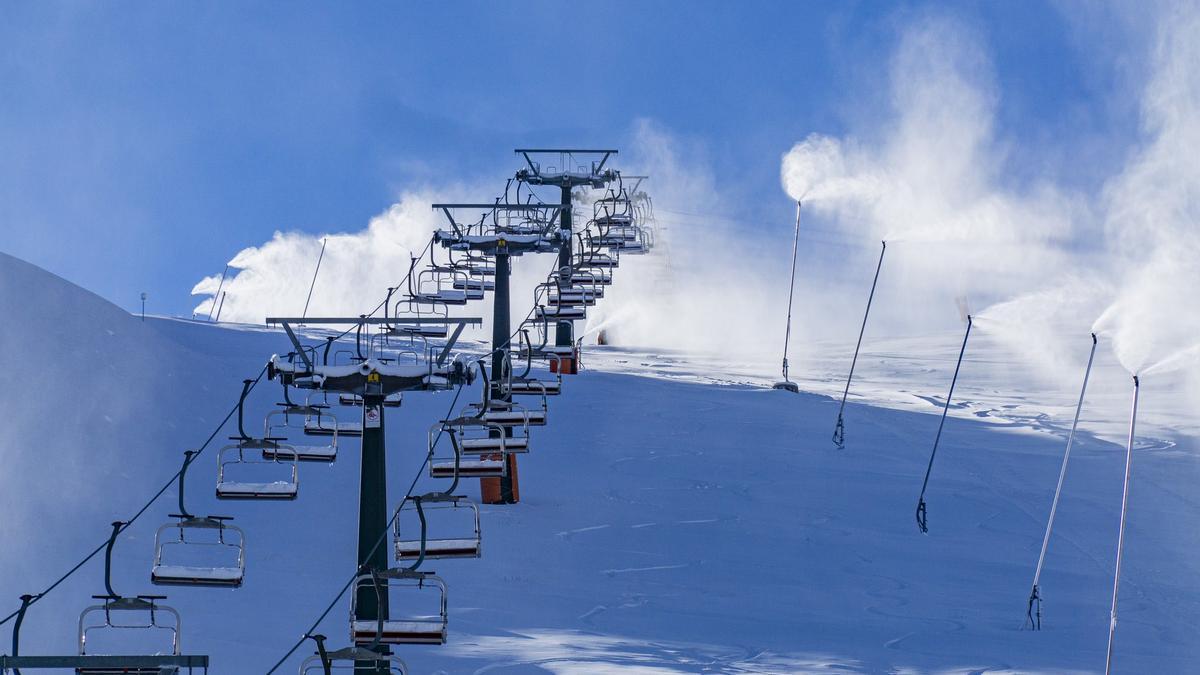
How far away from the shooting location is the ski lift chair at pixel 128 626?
1491 cm

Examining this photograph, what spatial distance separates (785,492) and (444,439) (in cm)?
865

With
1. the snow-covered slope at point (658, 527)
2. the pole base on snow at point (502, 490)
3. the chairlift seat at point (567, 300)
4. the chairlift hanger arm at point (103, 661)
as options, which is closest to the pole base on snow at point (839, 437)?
the snow-covered slope at point (658, 527)

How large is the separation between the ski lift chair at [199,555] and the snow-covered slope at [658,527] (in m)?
0.49

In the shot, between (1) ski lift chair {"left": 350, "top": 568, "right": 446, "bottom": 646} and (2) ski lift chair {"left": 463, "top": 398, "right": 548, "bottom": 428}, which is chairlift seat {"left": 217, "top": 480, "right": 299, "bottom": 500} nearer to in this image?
(1) ski lift chair {"left": 350, "top": 568, "right": 446, "bottom": 646}

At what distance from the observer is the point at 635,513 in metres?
29.9

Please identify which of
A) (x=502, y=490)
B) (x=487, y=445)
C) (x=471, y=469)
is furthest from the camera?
(x=502, y=490)

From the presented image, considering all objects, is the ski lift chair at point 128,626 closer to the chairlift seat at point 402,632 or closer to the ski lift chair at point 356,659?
the ski lift chair at point 356,659

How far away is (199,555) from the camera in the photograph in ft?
83.6

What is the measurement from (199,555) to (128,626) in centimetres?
1046

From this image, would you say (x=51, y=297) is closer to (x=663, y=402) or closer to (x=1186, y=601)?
(x=663, y=402)

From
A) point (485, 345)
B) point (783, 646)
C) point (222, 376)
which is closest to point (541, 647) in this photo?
point (783, 646)

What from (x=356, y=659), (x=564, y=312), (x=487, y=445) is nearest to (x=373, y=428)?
(x=487, y=445)

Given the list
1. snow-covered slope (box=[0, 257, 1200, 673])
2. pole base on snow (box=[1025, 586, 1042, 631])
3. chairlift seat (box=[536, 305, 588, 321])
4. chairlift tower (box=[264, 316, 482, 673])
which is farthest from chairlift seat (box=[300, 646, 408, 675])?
chairlift seat (box=[536, 305, 588, 321])

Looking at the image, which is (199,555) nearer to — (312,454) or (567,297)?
(312,454)
